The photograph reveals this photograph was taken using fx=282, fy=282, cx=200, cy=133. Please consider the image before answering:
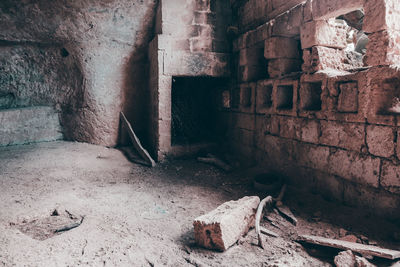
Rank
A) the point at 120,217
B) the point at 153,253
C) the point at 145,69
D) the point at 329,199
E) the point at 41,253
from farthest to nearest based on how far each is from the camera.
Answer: the point at 145,69, the point at 329,199, the point at 120,217, the point at 153,253, the point at 41,253

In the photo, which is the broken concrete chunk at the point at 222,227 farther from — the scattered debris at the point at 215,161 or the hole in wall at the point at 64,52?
the hole in wall at the point at 64,52

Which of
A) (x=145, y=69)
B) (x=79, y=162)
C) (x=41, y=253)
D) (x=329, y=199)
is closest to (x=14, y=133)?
(x=79, y=162)

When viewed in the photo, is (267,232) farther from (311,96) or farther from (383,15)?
(383,15)

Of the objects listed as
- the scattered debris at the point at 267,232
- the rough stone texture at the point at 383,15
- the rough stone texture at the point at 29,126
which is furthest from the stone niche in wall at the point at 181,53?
the rough stone texture at the point at 383,15

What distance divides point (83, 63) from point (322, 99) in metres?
4.21

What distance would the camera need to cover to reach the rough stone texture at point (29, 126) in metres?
5.00

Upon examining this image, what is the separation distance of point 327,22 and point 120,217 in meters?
3.43

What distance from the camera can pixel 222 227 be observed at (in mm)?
2416

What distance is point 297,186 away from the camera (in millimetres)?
3826

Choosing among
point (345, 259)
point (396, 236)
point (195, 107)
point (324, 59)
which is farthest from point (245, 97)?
point (345, 259)

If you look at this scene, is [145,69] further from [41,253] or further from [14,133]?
[41,253]

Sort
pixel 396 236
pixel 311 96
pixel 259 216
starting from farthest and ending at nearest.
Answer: pixel 311 96
pixel 259 216
pixel 396 236

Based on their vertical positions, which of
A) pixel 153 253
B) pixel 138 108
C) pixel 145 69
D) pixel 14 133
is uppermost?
pixel 145 69

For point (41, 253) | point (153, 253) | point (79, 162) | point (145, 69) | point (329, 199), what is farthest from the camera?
point (145, 69)
